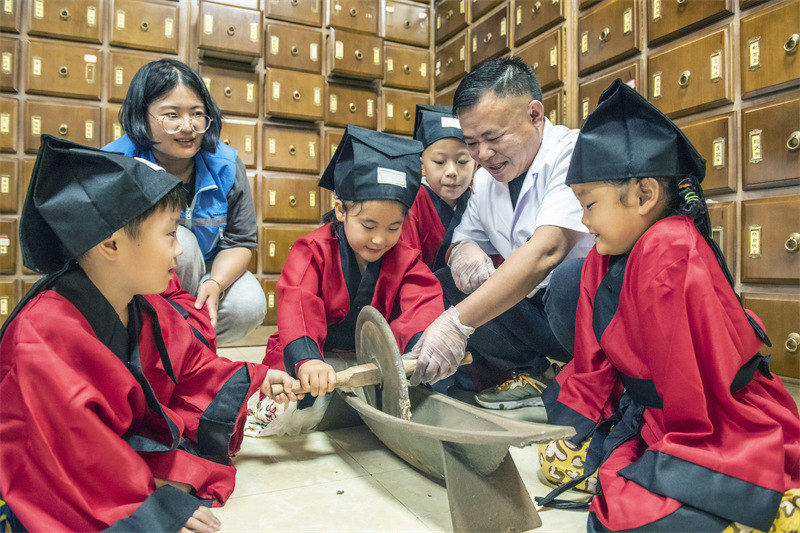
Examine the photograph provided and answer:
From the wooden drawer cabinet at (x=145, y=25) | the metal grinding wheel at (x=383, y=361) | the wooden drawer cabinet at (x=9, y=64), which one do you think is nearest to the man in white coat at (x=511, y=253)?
the metal grinding wheel at (x=383, y=361)

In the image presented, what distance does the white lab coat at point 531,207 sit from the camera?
5.37 feet

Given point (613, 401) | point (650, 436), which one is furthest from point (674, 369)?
point (613, 401)

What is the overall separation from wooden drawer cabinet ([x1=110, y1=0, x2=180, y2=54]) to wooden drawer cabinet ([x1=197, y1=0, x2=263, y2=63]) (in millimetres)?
165

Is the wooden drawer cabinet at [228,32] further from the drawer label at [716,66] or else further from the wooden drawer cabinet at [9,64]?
the drawer label at [716,66]

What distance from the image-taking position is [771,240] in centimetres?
199

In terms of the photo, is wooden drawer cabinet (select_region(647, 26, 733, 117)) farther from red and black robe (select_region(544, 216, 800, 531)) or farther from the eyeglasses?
the eyeglasses

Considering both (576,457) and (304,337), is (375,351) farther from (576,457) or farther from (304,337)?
(576,457)

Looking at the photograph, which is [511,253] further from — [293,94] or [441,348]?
[293,94]

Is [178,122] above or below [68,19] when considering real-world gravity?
below

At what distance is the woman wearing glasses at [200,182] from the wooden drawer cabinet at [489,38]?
2024 mm

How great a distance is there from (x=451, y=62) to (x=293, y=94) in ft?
3.78

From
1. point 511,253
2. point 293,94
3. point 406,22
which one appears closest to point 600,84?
point 511,253

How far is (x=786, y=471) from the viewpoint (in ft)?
3.05

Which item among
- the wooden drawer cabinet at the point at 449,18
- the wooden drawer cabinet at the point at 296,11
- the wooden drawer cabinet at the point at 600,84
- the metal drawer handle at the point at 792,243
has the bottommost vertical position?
the metal drawer handle at the point at 792,243
